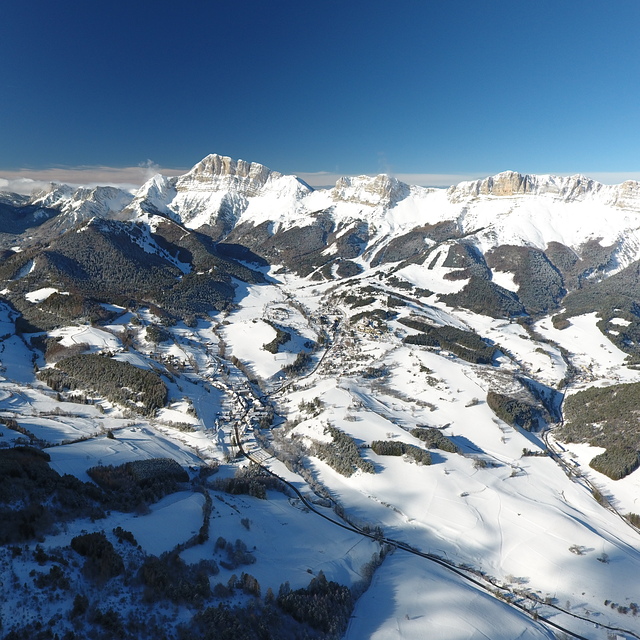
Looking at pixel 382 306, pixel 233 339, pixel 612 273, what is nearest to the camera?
pixel 233 339

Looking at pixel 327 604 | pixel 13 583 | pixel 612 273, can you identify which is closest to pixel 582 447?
pixel 327 604

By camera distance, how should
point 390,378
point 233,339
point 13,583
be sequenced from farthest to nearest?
point 233,339, point 390,378, point 13,583

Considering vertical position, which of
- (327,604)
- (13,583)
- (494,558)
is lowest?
(494,558)

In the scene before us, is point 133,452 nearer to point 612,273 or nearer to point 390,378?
point 390,378

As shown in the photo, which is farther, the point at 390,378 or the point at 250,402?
the point at 390,378

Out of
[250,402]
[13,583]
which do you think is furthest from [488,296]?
[13,583]

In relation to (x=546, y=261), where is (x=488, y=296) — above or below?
below
